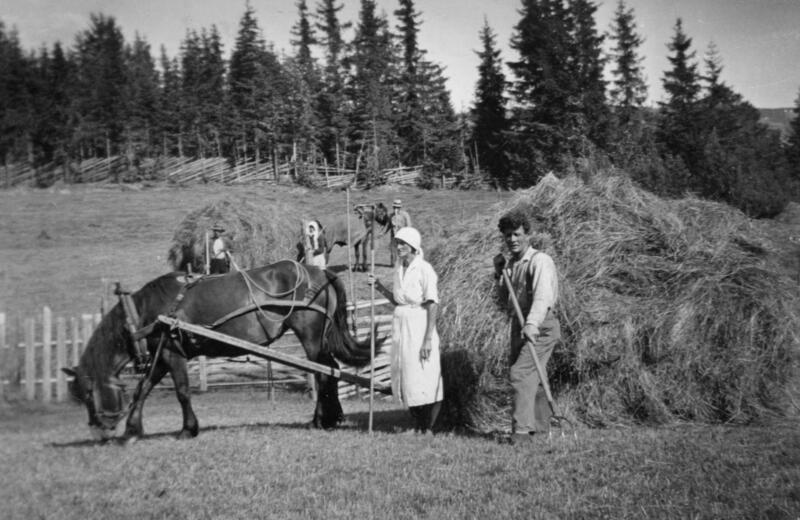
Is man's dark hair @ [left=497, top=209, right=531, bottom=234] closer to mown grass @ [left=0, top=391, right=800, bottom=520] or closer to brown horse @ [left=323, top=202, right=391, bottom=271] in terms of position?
mown grass @ [left=0, top=391, right=800, bottom=520]

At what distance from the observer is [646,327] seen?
23.0 feet

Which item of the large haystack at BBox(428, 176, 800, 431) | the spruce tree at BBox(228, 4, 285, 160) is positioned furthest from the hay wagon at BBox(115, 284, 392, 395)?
the spruce tree at BBox(228, 4, 285, 160)

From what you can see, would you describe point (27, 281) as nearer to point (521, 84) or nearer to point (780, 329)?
point (780, 329)

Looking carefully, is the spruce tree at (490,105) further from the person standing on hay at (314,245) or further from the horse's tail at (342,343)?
the horse's tail at (342,343)

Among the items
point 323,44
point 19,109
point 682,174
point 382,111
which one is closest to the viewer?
point 19,109

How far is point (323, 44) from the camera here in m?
57.7

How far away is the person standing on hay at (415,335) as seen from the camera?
22.6ft

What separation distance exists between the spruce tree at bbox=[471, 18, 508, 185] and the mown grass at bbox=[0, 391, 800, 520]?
4397cm

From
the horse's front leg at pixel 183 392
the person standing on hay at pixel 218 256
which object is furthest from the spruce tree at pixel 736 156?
the horse's front leg at pixel 183 392

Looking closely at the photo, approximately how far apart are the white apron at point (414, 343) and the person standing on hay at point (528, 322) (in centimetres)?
86

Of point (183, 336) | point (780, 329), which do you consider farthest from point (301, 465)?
point (780, 329)

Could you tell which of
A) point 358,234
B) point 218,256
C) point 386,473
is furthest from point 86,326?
point 358,234

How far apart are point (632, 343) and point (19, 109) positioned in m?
6.41

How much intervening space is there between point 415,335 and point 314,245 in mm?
13228
